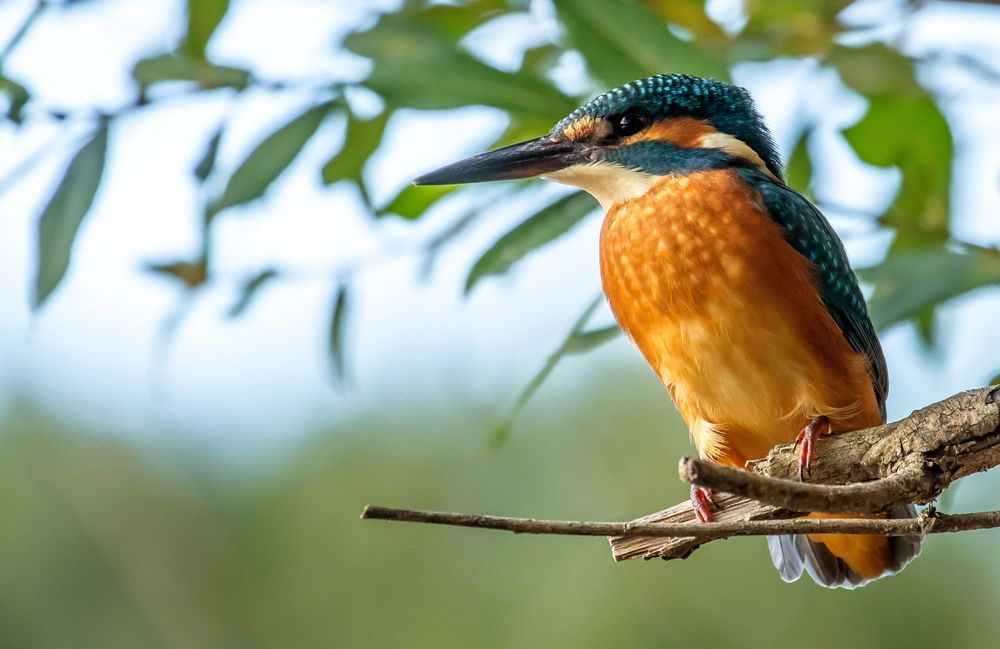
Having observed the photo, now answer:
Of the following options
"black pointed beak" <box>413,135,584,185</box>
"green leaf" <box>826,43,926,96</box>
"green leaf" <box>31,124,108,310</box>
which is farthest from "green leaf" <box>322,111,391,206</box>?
"green leaf" <box>826,43,926,96</box>

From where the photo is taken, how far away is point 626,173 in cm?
140

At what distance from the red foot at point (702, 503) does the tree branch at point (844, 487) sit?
0.02 m

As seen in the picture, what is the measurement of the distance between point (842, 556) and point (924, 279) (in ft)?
1.21

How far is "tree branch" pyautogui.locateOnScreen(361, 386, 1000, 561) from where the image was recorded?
681 millimetres

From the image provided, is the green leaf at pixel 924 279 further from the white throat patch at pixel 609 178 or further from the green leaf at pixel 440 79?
Answer: the green leaf at pixel 440 79

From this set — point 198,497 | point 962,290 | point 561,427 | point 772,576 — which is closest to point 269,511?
point 198,497

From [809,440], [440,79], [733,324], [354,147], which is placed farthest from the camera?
[354,147]

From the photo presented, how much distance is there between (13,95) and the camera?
127cm

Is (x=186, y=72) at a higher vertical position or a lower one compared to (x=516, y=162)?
higher

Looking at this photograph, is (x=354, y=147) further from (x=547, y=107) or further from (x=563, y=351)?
(x=563, y=351)

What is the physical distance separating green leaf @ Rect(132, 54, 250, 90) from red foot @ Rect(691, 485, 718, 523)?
71 centimetres

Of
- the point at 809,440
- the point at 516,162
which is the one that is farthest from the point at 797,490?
the point at 516,162

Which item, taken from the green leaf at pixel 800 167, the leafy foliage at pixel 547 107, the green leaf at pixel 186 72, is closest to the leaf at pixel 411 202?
the leafy foliage at pixel 547 107

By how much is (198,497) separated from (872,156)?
4520mm
